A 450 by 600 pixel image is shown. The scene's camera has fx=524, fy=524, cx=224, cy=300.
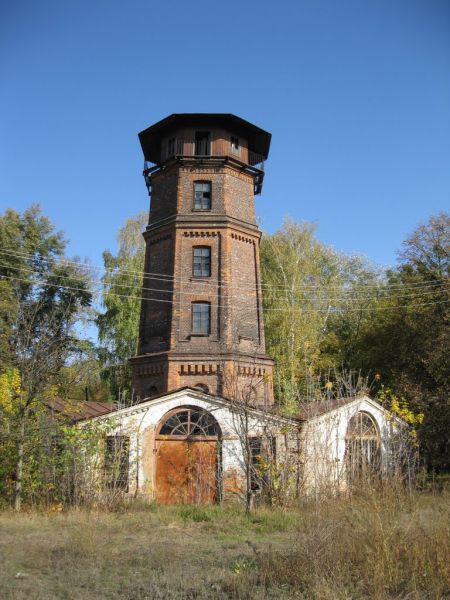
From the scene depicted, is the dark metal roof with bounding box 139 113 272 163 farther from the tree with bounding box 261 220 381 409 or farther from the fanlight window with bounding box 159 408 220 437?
the fanlight window with bounding box 159 408 220 437

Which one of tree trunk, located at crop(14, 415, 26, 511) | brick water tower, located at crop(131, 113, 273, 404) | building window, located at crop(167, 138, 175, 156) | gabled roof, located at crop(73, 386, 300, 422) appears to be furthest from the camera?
building window, located at crop(167, 138, 175, 156)

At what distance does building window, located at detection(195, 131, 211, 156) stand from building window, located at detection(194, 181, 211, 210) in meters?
1.36

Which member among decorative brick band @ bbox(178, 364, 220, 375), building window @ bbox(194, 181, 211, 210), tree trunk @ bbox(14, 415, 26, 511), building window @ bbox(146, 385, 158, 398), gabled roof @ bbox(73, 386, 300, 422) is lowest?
tree trunk @ bbox(14, 415, 26, 511)

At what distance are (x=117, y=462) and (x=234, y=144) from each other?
14.5 m

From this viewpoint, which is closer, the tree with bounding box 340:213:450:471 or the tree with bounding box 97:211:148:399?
the tree with bounding box 340:213:450:471

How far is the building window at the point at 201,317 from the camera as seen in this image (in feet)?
64.1

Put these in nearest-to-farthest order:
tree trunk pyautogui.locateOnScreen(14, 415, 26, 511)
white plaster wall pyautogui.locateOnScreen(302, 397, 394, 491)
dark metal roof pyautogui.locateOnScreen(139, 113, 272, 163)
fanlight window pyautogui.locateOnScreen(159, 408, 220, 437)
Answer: white plaster wall pyautogui.locateOnScreen(302, 397, 394, 491), tree trunk pyautogui.locateOnScreen(14, 415, 26, 511), fanlight window pyautogui.locateOnScreen(159, 408, 220, 437), dark metal roof pyautogui.locateOnScreen(139, 113, 272, 163)

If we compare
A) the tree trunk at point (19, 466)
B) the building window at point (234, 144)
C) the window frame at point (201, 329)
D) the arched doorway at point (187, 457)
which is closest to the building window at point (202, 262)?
the window frame at point (201, 329)

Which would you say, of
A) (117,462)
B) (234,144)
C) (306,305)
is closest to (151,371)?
(117,462)

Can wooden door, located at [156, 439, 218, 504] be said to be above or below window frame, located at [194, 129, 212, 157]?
below

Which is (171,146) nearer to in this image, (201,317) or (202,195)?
(202,195)

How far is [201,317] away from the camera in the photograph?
64.7 feet

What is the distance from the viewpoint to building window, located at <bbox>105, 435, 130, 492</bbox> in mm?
13648

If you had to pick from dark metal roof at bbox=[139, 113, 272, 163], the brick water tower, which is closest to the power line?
the brick water tower
